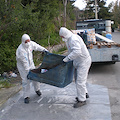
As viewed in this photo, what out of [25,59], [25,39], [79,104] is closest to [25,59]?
[25,59]

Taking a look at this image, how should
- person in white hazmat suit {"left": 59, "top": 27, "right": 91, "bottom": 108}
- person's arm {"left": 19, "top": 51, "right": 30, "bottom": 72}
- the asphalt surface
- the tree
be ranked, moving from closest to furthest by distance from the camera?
the asphalt surface < person in white hazmat suit {"left": 59, "top": 27, "right": 91, "bottom": 108} < person's arm {"left": 19, "top": 51, "right": 30, "bottom": 72} < the tree

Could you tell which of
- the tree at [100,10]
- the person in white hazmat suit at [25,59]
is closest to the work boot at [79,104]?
the person in white hazmat suit at [25,59]

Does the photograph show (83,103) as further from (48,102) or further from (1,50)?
(1,50)

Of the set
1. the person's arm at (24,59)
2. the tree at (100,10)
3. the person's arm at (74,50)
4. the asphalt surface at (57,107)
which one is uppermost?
the tree at (100,10)

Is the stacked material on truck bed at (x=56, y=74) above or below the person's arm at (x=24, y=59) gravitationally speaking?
below

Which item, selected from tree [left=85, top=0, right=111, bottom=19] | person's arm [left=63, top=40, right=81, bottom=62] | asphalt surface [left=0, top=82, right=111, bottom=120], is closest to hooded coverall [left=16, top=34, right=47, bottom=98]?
asphalt surface [left=0, top=82, right=111, bottom=120]

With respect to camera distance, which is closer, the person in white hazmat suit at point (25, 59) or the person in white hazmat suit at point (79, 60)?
the person in white hazmat suit at point (79, 60)

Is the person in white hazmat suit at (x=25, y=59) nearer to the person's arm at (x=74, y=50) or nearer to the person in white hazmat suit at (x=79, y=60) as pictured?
the person in white hazmat suit at (x=79, y=60)

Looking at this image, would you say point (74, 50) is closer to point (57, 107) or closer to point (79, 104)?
point (79, 104)

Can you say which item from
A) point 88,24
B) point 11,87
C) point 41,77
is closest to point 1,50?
point 11,87

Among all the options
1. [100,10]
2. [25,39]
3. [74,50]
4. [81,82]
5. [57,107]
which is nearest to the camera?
[74,50]

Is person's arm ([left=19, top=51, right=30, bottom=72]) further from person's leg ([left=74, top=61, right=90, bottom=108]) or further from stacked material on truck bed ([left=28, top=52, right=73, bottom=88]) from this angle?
person's leg ([left=74, top=61, right=90, bottom=108])

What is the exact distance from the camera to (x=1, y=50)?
7.24m

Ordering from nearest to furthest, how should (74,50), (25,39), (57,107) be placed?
(74,50), (57,107), (25,39)
